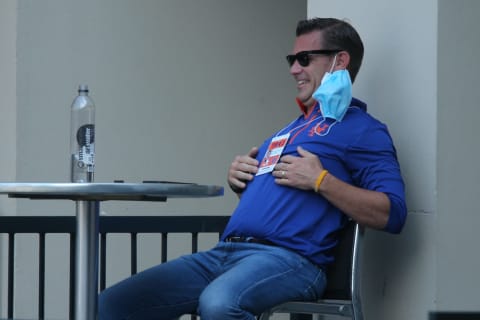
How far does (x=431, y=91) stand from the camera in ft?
11.1

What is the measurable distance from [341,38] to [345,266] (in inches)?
32.4

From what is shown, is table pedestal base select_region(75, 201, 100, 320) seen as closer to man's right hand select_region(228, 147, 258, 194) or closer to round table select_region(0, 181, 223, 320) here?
round table select_region(0, 181, 223, 320)

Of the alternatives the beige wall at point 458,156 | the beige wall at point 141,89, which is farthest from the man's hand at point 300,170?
the beige wall at point 141,89

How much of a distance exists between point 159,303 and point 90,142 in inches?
22.3

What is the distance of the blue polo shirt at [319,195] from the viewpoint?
332 cm

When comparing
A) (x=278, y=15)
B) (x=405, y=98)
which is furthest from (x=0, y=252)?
(x=405, y=98)

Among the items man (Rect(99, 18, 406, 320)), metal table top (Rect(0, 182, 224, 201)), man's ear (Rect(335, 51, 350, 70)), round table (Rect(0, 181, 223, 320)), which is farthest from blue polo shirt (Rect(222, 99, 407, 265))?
metal table top (Rect(0, 182, 224, 201))

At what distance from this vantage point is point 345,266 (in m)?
3.32

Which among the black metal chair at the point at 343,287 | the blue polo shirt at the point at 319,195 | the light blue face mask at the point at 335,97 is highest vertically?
the light blue face mask at the point at 335,97

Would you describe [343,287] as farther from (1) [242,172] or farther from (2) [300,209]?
(1) [242,172]

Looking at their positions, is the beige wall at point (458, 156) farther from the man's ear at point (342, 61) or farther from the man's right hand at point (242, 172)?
the man's right hand at point (242, 172)

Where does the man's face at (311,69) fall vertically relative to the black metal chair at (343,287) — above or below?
above

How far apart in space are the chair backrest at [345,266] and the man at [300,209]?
0.03 m

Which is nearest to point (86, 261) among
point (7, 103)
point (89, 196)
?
point (89, 196)
